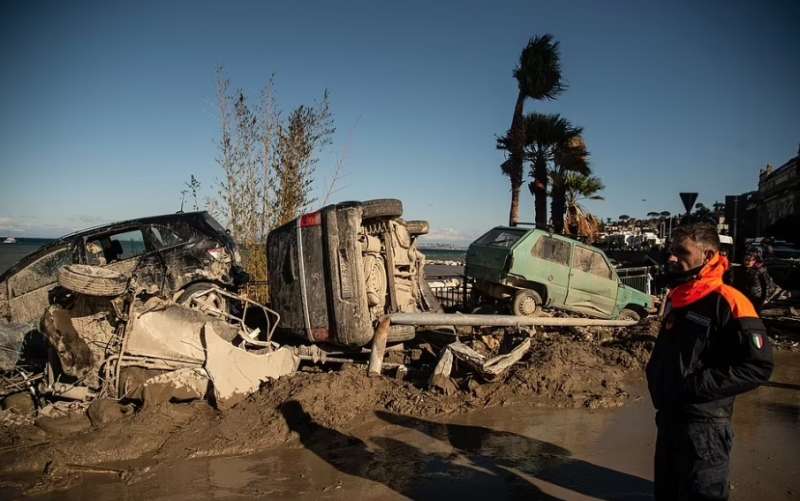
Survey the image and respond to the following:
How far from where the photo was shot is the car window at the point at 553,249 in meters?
8.72

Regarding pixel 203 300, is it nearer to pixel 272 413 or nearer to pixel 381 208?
pixel 272 413

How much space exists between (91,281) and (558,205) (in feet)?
49.0

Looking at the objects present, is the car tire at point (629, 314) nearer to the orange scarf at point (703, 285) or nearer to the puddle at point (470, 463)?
the puddle at point (470, 463)

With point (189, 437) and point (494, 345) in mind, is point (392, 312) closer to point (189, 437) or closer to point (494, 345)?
point (494, 345)

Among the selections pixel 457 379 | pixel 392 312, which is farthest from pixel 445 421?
pixel 392 312

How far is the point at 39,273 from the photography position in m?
6.83

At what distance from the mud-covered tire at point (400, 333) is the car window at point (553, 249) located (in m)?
3.66

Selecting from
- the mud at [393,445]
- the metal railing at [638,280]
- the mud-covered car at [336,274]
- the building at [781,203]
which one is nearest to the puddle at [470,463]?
the mud at [393,445]

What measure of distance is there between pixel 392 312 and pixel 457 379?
1.20m

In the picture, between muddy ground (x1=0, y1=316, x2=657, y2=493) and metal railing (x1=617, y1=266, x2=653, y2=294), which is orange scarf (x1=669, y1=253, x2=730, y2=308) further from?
metal railing (x1=617, y1=266, x2=653, y2=294)

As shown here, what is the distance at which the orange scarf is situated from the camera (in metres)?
2.40

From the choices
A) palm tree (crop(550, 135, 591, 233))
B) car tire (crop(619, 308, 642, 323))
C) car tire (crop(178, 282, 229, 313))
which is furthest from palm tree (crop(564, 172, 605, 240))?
car tire (crop(178, 282, 229, 313))

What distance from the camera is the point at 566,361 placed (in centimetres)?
597

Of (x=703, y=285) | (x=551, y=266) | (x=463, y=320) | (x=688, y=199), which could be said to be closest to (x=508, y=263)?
(x=551, y=266)
